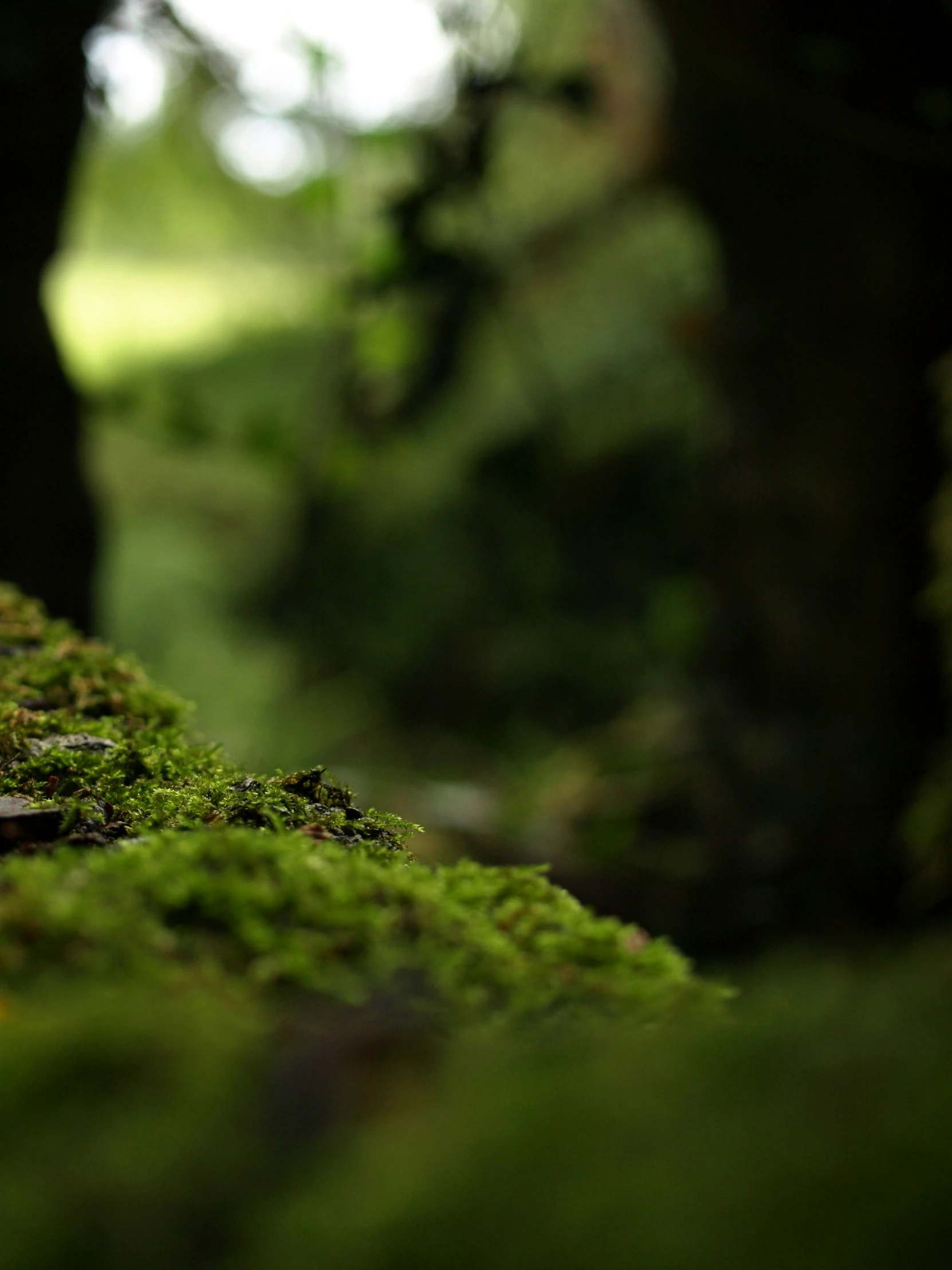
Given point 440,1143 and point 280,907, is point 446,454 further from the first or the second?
point 440,1143

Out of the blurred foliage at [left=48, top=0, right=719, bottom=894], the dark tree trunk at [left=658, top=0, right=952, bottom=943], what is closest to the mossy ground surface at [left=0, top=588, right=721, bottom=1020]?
the blurred foliage at [left=48, top=0, right=719, bottom=894]

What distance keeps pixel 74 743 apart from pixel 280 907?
0.47 meters

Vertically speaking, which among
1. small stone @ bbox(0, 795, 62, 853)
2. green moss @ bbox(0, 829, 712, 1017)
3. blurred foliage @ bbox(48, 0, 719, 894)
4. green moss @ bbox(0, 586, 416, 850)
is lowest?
green moss @ bbox(0, 829, 712, 1017)

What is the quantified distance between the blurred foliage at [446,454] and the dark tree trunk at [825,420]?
0.40 meters

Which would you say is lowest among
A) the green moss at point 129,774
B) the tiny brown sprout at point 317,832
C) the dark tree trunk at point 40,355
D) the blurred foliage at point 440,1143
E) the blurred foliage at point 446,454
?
the blurred foliage at point 440,1143

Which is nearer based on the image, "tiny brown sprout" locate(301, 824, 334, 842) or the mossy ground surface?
the mossy ground surface

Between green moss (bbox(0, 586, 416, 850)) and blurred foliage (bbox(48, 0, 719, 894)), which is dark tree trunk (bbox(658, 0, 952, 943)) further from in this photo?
green moss (bbox(0, 586, 416, 850))

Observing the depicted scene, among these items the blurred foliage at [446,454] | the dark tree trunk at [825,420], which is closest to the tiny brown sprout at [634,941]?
the blurred foliage at [446,454]

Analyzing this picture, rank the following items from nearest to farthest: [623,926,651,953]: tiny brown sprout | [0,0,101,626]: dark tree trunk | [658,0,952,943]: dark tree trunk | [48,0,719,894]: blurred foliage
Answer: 1. [623,926,651,953]: tiny brown sprout
2. [0,0,101,626]: dark tree trunk
3. [658,0,952,943]: dark tree trunk
4. [48,0,719,894]: blurred foliage

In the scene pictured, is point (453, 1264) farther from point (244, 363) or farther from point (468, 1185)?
point (244, 363)

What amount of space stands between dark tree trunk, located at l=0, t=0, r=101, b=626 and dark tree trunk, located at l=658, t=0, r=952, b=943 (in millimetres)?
2223

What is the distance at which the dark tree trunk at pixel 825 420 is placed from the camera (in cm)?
389

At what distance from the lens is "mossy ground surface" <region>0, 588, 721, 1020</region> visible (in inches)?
31.4

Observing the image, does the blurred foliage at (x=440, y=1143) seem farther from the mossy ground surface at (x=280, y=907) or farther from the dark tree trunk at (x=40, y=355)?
the dark tree trunk at (x=40, y=355)
